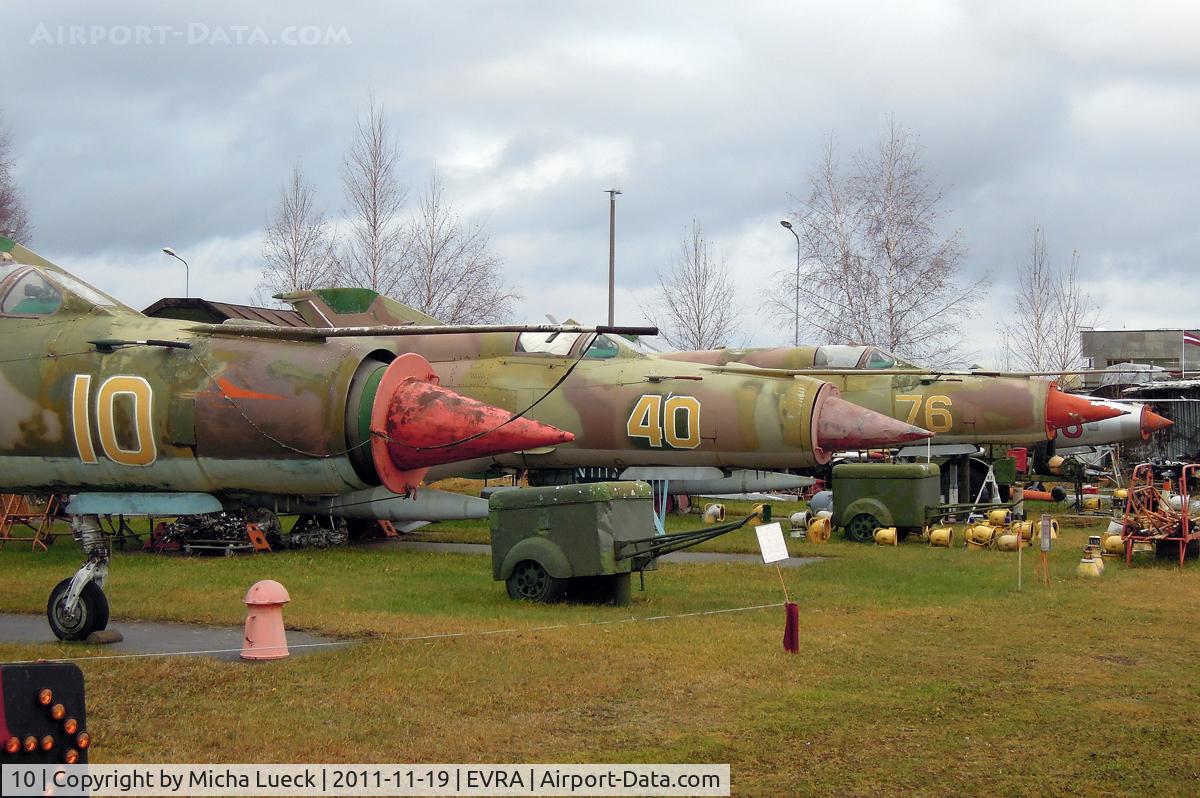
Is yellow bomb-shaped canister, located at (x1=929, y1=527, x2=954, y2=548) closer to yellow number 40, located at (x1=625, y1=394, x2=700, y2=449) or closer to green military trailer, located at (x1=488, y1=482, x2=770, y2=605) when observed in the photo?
yellow number 40, located at (x1=625, y1=394, x2=700, y2=449)

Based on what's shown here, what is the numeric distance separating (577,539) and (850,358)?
11.9 meters

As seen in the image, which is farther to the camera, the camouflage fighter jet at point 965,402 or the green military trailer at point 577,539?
the camouflage fighter jet at point 965,402

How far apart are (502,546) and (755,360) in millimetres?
11089

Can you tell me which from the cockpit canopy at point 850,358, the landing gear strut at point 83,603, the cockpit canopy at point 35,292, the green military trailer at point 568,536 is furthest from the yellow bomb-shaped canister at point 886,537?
the landing gear strut at point 83,603

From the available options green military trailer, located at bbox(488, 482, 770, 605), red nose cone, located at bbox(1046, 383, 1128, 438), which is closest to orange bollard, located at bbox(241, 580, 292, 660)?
green military trailer, located at bbox(488, 482, 770, 605)

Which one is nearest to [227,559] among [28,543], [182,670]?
[28,543]

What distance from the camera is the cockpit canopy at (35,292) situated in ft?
34.1

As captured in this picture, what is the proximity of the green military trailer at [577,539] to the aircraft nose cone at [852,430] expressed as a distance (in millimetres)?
5411

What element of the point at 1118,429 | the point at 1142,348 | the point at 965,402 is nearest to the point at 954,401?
the point at 965,402

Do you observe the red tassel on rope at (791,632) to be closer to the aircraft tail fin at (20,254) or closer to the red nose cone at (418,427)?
the red nose cone at (418,427)

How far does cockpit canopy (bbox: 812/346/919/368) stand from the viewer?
2216cm

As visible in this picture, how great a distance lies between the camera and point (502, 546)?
12055mm

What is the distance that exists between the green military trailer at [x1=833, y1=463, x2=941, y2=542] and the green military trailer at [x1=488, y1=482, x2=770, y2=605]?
7593 millimetres

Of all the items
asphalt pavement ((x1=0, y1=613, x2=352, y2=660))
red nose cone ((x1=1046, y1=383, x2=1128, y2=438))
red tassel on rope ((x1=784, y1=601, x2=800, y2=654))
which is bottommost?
asphalt pavement ((x1=0, y1=613, x2=352, y2=660))
